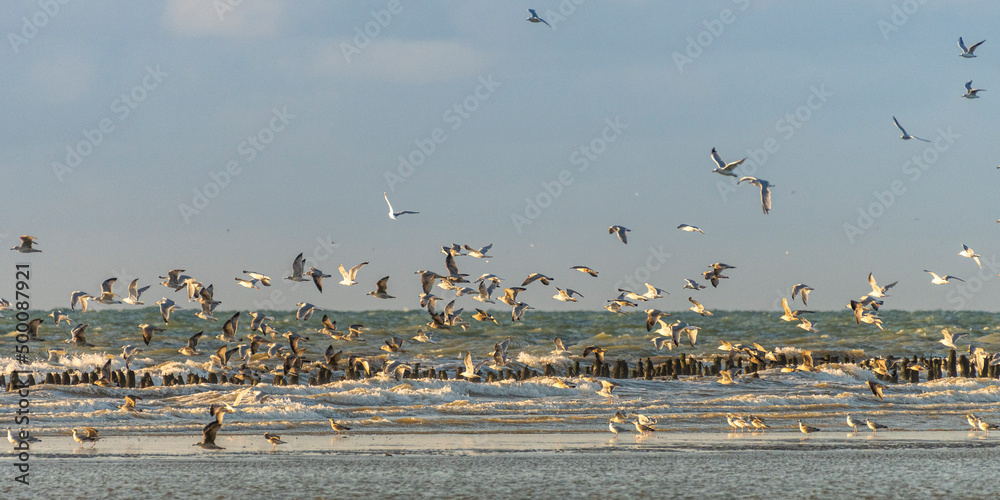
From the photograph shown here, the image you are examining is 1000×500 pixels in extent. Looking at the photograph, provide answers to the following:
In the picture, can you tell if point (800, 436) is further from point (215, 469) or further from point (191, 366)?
point (191, 366)

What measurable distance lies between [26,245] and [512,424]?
1347 centimetres

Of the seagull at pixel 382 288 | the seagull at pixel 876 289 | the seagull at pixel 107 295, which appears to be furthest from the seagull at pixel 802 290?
the seagull at pixel 107 295

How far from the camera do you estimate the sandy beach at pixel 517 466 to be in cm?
1606

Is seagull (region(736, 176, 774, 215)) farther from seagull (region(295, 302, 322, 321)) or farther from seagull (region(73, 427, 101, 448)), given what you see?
seagull (region(73, 427, 101, 448))

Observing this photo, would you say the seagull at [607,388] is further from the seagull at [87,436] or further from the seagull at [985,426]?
the seagull at [87,436]

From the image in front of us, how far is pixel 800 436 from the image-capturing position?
25.0 meters

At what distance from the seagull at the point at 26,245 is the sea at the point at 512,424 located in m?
3.91

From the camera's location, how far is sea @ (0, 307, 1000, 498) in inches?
705

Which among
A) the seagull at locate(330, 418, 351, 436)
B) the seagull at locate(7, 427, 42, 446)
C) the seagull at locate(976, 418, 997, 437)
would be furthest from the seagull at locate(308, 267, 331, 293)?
the seagull at locate(976, 418, 997, 437)

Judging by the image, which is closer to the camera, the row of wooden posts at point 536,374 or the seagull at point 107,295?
the seagull at point 107,295

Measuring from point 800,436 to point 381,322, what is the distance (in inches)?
2361

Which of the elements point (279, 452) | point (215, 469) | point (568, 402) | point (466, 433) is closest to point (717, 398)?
point (568, 402)

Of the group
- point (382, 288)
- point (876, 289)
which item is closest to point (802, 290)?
point (876, 289)

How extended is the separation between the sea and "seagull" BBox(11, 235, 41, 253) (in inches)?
154
